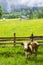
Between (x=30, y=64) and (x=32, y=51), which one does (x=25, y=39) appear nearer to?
(x=32, y=51)

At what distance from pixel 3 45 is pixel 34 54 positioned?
19.8 ft

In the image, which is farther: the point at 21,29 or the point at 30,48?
the point at 21,29

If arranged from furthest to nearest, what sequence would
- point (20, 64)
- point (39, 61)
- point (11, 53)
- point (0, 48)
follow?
point (0, 48), point (11, 53), point (39, 61), point (20, 64)

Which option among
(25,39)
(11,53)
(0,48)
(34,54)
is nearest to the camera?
(34,54)

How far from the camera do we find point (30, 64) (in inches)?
564

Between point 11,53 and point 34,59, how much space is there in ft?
Result: 9.18

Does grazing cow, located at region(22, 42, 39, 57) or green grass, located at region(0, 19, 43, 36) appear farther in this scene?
green grass, located at region(0, 19, 43, 36)

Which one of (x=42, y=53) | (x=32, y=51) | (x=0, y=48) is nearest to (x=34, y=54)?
(x=32, y=51)

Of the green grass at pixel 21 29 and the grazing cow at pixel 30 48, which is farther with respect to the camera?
the green grass at pixel 21 29

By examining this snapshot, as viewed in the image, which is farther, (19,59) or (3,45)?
(3,45)

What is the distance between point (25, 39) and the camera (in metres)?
23.1

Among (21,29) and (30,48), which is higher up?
(30,48)

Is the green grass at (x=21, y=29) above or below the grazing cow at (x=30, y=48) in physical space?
below

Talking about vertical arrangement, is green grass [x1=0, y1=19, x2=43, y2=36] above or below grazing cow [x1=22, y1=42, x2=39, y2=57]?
below
